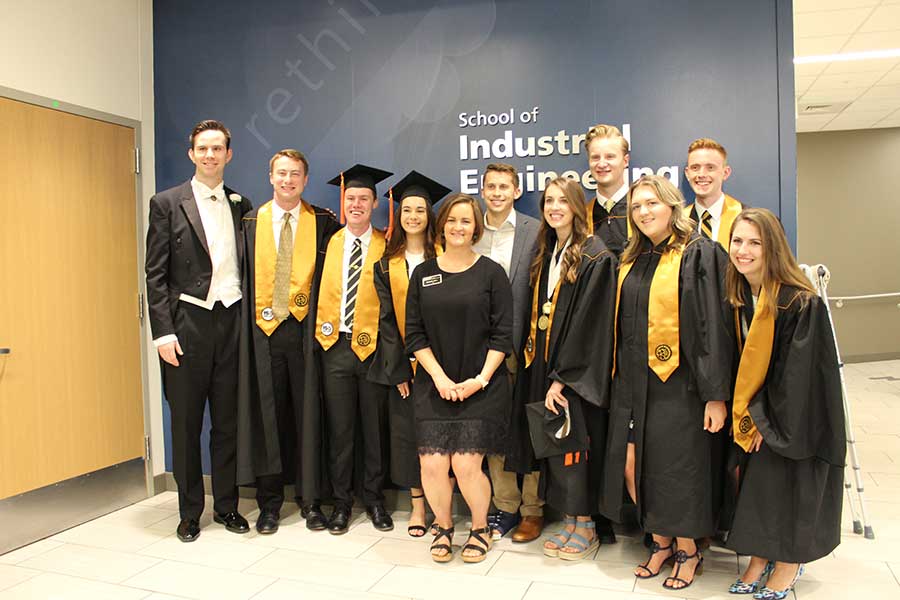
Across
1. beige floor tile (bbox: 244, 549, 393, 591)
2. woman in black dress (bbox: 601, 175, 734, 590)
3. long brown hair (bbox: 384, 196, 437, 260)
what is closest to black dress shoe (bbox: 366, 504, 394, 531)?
beige floor tile (bbox: 244, 549, 393, 591)

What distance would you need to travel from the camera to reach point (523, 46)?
12.7ft

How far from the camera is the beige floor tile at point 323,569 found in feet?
10.1

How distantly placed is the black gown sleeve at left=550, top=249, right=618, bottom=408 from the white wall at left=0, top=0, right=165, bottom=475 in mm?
2613

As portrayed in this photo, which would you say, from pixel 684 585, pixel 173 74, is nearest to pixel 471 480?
pixel 684 585

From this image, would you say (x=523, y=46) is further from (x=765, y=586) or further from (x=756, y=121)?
(x=765, y=586)

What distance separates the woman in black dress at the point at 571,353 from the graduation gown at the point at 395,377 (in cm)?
50

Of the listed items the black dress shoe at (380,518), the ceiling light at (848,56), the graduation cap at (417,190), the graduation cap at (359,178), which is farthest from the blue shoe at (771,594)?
the ceiling light at (848,56)

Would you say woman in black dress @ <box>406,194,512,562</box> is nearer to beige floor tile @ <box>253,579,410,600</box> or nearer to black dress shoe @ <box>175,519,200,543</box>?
beige floor tile @ <box>253,579,410,600</box>

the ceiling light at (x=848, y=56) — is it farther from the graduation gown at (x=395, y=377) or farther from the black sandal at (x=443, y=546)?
the black sandal at (x=443, y=546)

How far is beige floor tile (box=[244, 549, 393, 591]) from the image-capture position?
308cm

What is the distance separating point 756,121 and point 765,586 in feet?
6.98

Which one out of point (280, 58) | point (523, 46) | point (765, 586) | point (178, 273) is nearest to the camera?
point (765, 586)

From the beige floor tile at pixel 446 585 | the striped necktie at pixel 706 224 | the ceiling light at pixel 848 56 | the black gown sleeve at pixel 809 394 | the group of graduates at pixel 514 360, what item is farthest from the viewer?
the ceiling light at pixel 848 56

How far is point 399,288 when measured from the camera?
3500 millimetres
